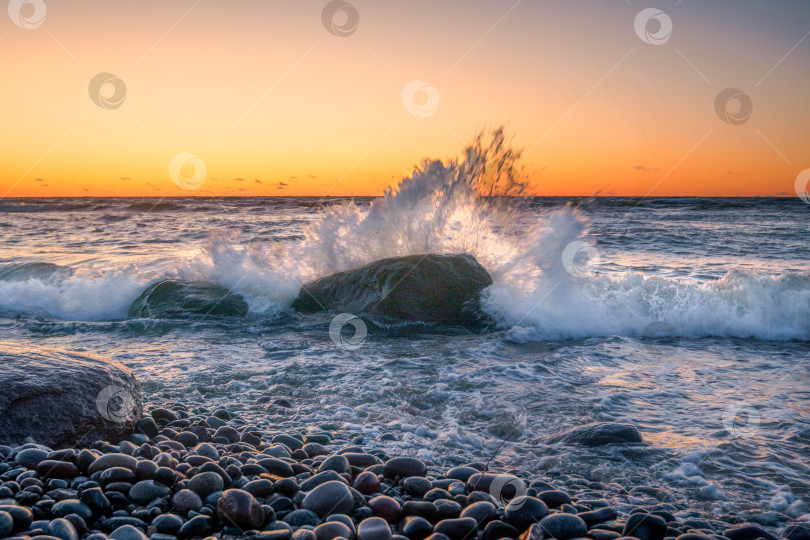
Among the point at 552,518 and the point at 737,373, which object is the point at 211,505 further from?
the point at 737,373

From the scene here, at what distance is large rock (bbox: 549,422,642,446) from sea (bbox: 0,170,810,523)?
7cm

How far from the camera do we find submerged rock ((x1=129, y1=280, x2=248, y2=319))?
7348 millimetres

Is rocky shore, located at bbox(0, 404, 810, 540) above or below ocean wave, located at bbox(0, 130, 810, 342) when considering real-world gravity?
below

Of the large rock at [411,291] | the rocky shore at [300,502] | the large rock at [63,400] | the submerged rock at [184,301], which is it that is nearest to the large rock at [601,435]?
the rocky shore at [300,502]

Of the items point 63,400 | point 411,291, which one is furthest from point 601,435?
point 411,291

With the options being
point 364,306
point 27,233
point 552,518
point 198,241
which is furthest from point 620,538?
point 27,233

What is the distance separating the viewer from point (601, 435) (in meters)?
3.27

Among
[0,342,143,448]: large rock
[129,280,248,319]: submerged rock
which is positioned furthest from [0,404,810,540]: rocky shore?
[129,280,248,319]: submerged rock

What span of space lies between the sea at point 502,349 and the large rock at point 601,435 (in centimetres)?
7

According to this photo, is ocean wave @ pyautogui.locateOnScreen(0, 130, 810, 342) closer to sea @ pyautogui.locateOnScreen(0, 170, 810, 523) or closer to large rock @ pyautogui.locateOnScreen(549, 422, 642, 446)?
sea @ pyautogui.locateOnScreen(0, 170, 810, 523)

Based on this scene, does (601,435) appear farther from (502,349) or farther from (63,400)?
→ (63,400)

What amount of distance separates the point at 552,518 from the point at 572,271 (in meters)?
6.03

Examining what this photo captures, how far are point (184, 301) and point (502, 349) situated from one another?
15.9 feet

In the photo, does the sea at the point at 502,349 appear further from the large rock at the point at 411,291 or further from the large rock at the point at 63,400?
the large rock at the point at 63,400
